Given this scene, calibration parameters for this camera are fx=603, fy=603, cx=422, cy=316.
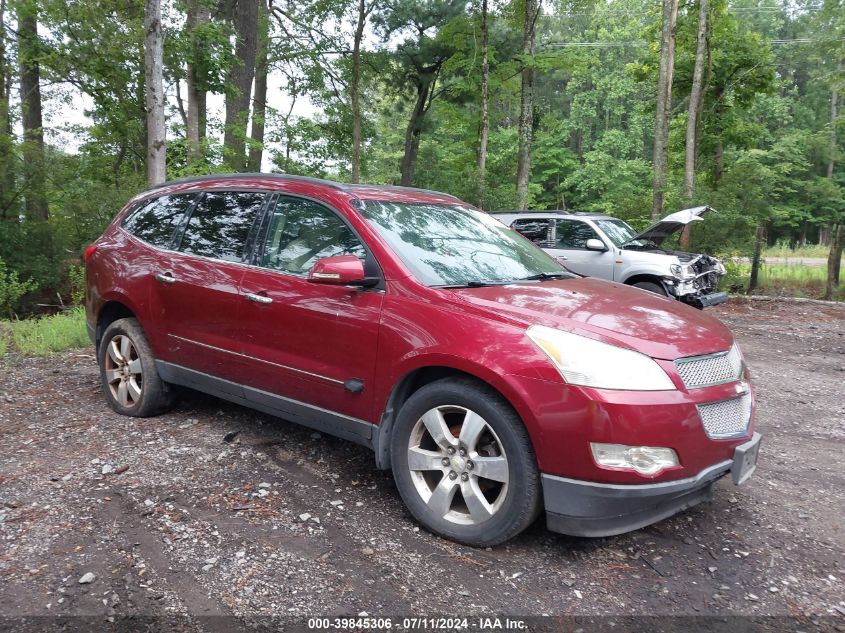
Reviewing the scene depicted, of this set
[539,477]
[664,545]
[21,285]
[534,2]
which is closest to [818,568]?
[664,545]

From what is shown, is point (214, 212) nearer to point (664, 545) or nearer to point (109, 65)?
point (664, 545)

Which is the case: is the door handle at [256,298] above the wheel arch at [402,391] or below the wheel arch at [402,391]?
above

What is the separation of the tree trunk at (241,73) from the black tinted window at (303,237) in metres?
10.5

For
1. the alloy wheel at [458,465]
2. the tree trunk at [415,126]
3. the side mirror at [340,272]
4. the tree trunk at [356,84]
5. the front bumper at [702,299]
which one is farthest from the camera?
the tree trunk at [415,126]

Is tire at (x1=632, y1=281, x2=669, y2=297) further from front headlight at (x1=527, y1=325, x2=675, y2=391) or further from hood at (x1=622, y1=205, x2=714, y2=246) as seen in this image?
front headlight at (x1=527, y1=325, x2=675, y2=391)

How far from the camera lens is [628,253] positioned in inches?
396

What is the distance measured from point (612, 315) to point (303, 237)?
1924 mm

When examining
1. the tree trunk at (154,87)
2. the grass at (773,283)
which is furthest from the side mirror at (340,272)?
the grass at (773,283)

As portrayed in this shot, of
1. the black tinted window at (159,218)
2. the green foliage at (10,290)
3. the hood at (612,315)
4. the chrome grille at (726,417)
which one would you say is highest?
the black tinted window at (159,218)

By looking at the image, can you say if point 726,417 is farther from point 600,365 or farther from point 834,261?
point 834,261

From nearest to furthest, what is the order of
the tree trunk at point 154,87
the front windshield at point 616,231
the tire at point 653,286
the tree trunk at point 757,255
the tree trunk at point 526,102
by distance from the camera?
1. the tree trunk at point 154,87
2. the tire at point 653,286
3. the front windshield at point 616,231
4. the tree trunk at point 757,255
5. the tree trunk at point 526,102

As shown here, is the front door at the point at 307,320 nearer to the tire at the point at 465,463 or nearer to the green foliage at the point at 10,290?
the tire at the point at 465,463

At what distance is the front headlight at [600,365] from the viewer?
263 cm

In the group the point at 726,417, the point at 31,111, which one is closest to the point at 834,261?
the point at 726,417
